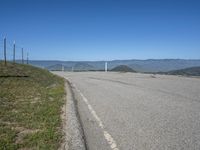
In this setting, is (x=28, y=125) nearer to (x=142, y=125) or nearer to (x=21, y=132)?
(x=21, y=132)

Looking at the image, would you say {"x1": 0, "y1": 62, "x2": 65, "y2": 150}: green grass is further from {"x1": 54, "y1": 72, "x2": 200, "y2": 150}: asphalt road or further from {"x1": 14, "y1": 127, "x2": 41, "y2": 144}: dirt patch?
{"x1": 54, "y1": 72, "x2": 200, "y2": 150}: asphalt road

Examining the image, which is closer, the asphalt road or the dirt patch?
the asphalt road

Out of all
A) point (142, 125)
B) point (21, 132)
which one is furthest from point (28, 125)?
point (142, 125)

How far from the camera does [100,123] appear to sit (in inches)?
301

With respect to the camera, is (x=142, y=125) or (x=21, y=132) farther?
(x=142, y=125)

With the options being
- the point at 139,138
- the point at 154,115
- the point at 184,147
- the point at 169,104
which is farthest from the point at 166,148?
the point at 169,104

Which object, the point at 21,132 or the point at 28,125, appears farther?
the point at 28,125

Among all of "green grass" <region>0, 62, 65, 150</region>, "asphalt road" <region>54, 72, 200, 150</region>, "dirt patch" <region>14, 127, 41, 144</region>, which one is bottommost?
"dirt patch" <region>14, 127, 41, 144</region>

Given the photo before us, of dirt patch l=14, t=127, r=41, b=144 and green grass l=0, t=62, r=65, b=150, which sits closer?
green grass l=0, t=62, r=65, b=150

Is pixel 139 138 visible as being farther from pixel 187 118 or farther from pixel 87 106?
pixel 87 106

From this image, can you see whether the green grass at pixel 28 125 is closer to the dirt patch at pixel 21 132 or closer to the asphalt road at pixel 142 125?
the dirt patch at pixel 21 132

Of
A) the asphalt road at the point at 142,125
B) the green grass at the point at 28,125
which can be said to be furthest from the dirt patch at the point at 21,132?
the asphalt road at the point at 142,125

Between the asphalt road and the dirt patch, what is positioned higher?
the asphalt road

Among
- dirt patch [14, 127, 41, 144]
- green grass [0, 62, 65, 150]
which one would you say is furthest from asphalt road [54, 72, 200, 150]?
dirt patch [14, 127, 41, 144]
